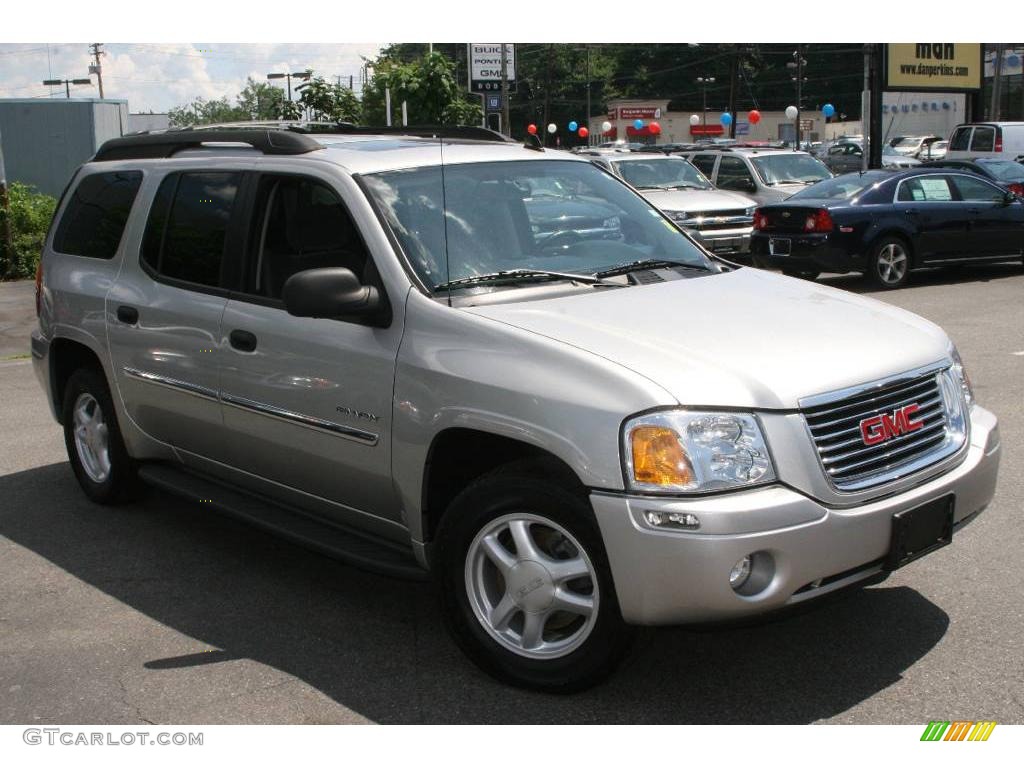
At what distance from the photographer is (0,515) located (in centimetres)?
645

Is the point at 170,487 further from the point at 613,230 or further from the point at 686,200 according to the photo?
the point at 686,200

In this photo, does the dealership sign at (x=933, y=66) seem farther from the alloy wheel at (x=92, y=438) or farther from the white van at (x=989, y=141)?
the alloy wheel at (x=92, y=438)

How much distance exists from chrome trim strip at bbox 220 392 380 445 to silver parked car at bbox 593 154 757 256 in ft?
41.5

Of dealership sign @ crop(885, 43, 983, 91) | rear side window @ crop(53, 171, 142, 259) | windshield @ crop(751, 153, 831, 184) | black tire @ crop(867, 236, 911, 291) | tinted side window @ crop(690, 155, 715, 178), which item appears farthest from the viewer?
dealership sign @ crop(885, 43, 983, 91)

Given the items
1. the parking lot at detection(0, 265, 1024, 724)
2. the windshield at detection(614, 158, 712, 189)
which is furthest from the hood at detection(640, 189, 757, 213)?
the parking lot at detection(0, 265, 1024, 724)

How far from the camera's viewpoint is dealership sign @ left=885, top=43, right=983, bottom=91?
89.1ft

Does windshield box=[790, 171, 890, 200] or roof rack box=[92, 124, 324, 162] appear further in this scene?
windshield box=[790, 171, 890, 200]

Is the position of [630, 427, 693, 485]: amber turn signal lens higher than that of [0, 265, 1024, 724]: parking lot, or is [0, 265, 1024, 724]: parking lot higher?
[630, 427, 693, 485]: amber turn signal lens

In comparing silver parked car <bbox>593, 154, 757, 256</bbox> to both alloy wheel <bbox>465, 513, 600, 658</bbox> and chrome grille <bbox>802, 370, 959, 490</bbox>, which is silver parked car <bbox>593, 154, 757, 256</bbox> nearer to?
chrome grille <bbox>802, 370, 959, 490</bbox>

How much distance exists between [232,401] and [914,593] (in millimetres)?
2894

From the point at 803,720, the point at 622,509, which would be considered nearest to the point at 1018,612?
the point at 803,720

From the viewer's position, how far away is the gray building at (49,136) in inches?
1412

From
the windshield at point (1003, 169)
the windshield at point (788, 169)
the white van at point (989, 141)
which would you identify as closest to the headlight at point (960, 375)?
the windshield at point (788, 169)

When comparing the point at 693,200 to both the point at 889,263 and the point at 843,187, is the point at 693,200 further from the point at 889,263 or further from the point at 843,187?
the point at 889,263
